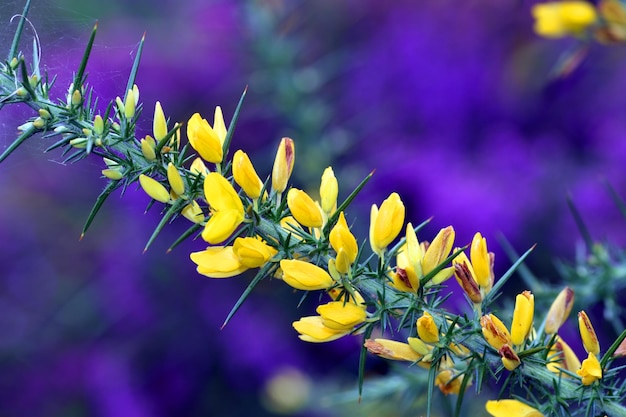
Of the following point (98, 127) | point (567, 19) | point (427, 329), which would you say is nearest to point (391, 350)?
point (427, 329)

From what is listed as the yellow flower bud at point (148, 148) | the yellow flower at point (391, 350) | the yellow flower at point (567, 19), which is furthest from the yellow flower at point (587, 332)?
the yellow flower at point (567, 19)

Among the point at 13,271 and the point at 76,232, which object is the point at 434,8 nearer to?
the point at 76,232

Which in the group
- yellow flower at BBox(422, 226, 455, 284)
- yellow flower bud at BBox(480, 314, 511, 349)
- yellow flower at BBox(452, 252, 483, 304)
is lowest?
yellow flower bud at BBox(480, 314, 511, 349)

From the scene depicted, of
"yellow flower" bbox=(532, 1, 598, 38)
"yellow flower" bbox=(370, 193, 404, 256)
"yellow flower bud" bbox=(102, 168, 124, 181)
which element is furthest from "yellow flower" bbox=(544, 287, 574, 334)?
"yellow flower" bbox=(532, 1, 598, 38)

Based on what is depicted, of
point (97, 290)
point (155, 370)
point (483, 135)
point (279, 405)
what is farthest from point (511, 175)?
point (97, 290)

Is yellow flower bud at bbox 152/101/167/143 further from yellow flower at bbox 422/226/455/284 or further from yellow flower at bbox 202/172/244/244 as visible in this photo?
yellow flower at bbox 422/226/455/284
